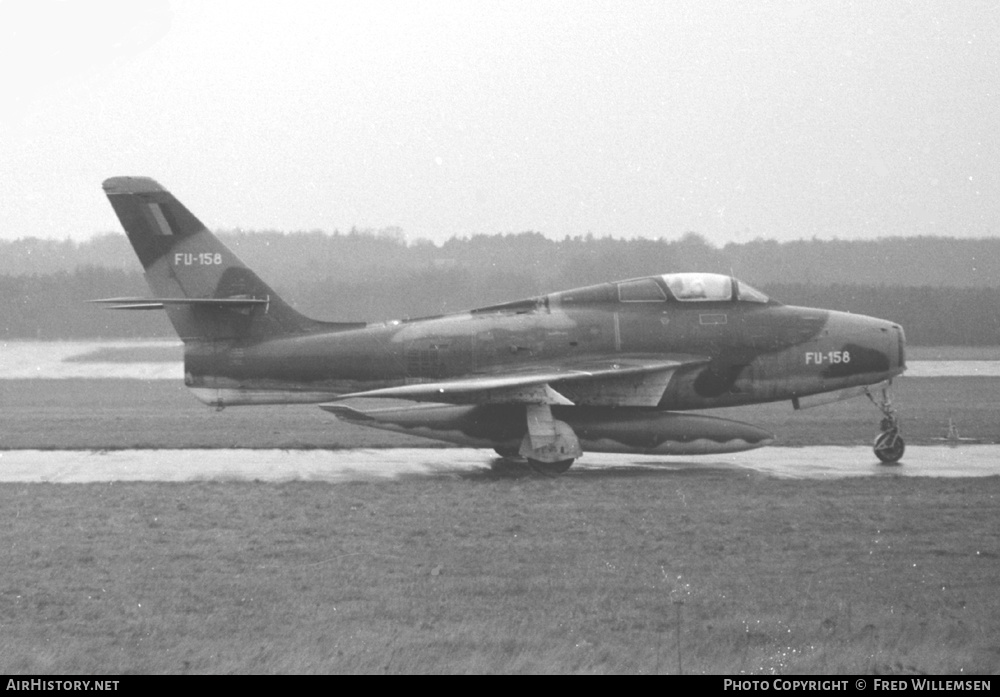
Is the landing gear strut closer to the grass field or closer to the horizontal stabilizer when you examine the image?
the grass field

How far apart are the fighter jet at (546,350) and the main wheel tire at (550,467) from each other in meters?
0.45

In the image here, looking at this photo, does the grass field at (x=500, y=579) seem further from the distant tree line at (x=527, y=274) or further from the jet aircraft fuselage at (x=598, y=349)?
the distant tree line at (x=527, y=274)

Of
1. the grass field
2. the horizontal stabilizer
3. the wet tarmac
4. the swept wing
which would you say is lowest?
the wet tarmac

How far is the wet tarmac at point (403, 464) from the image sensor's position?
15422mm

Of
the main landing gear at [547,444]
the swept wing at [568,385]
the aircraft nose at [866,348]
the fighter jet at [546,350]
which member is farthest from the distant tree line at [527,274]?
the main landing gear at [547,444]

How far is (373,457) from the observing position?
699 inches

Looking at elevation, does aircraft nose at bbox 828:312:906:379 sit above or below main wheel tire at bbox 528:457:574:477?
above

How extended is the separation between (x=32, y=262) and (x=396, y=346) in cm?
→ 2063

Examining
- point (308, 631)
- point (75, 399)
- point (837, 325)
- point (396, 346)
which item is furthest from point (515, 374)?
point (75, 399)

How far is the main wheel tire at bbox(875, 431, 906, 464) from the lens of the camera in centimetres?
1656

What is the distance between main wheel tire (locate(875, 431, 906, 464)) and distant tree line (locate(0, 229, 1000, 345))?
39.5ft

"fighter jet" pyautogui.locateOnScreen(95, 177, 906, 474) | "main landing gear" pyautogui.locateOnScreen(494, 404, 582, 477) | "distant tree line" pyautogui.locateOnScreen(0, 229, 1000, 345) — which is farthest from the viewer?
"distant tree line" pyautogui.locateOnScreen(0, 229, 1000, 345)

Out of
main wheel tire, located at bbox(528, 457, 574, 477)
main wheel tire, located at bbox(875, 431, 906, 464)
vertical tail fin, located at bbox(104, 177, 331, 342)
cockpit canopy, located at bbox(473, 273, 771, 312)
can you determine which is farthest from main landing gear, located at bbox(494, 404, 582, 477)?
main wheel tire, located at bbox(875, 431, 906, 464)
